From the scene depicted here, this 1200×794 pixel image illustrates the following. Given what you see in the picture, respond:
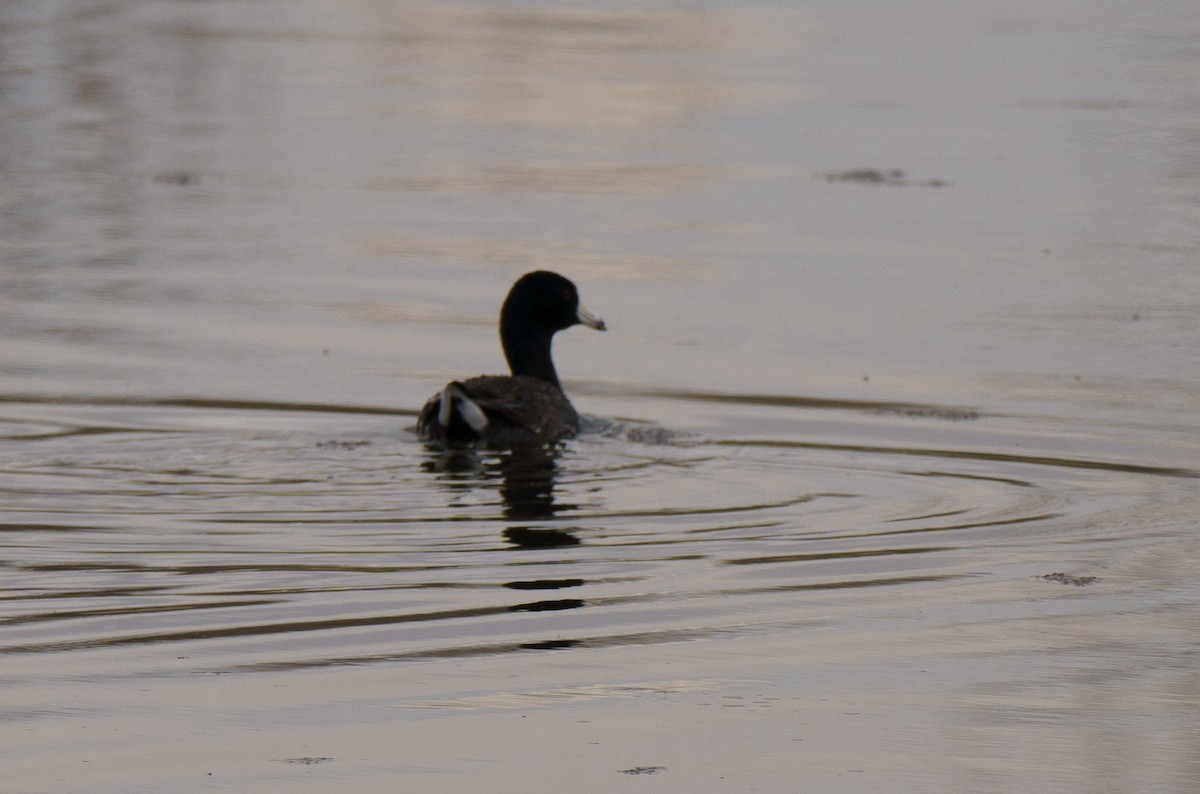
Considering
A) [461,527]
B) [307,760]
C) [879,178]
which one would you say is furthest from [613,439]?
[879,178]

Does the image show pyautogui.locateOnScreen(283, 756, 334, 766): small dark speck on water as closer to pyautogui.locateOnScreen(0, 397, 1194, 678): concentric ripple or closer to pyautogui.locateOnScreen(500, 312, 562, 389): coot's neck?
pyautogui.locateOnScreen(0, 397, 1194, 678): concentric ripple

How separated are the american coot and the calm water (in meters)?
0.28

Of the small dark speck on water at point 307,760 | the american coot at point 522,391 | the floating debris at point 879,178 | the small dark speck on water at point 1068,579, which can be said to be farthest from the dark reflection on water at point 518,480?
the floating debris at point 879,178

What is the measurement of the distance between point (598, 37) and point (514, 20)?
→ 3873 mm

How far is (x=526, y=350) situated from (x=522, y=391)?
106cm

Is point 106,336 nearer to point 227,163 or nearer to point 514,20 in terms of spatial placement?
point 227,163

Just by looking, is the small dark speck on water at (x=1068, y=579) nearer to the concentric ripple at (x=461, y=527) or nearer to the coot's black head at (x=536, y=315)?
the concentric ripple at (x=461, y=527)

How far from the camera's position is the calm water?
6059 mm

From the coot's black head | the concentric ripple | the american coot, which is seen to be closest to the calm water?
the concentric ripple

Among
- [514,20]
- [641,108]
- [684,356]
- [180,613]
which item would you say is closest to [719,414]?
[684,356]

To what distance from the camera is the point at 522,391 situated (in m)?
11.2

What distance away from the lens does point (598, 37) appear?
2980 cm

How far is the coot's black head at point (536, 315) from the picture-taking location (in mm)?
12281

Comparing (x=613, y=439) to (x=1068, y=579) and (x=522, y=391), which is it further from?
(x=1068, y=579)
